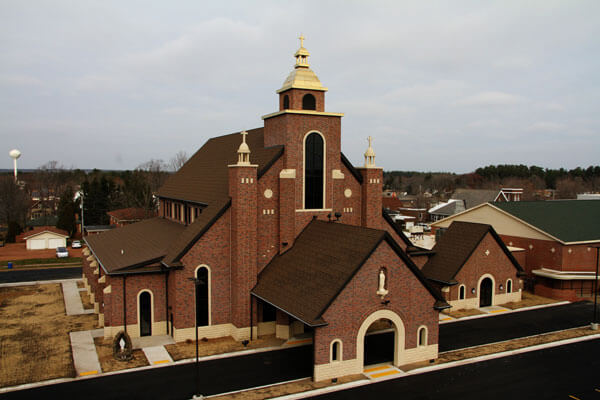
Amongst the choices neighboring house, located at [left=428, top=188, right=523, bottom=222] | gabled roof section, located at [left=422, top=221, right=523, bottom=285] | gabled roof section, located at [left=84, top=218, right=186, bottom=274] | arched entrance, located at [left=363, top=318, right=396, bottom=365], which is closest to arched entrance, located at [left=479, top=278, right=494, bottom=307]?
gabled roof section, located at [left=422, top=221, right=523, bottom=285]

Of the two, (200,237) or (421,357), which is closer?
(421,357)

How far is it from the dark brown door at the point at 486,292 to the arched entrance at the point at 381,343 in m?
11.4

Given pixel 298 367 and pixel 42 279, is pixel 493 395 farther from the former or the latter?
pixel 42 279

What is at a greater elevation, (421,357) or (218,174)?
(218,174)

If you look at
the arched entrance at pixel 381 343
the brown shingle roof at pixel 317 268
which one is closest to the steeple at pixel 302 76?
the brown shingle roof at pixel 317 268

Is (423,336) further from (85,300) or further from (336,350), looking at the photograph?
(85,300)

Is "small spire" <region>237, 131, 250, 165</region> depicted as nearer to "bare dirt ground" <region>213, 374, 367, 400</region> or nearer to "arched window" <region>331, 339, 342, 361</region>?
"arched window" <region>331, 339, 342, 361</region>

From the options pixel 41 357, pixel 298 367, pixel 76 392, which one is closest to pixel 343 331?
pixel 298 367

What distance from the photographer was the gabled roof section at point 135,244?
1083 inches

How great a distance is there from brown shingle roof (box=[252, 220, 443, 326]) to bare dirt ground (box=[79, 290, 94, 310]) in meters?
15.5

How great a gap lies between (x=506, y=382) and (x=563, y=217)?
27.0 meters

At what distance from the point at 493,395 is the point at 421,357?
4.06 meters

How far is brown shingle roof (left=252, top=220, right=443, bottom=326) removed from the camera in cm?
2089

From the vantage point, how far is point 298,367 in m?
22.6
